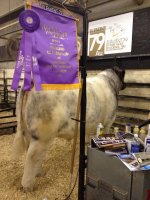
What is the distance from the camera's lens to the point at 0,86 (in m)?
8.34

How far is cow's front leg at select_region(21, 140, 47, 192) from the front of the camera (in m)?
2.50

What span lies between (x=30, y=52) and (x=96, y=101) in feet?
5.22

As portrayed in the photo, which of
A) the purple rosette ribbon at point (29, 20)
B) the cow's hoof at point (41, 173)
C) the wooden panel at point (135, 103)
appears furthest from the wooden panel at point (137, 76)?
the purple rosette ribbon at point (29, 20)

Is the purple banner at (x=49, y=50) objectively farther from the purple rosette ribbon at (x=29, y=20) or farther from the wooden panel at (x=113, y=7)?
the wooden panel at (x=113, y=7)

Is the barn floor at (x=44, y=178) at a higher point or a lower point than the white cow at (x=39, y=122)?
lower

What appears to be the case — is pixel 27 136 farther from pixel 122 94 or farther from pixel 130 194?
pixel 122 94

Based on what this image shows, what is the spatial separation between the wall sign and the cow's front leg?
2.52m

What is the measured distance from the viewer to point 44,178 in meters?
2.93

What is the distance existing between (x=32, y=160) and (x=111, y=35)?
2887 millimetres

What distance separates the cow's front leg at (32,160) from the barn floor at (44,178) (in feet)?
0.51

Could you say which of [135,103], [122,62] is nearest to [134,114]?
[135,103]

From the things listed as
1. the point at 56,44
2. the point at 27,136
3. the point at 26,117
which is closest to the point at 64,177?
the point at 27,136

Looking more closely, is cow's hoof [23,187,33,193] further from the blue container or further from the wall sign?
the wall sign

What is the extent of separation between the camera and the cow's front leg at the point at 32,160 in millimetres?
2504
